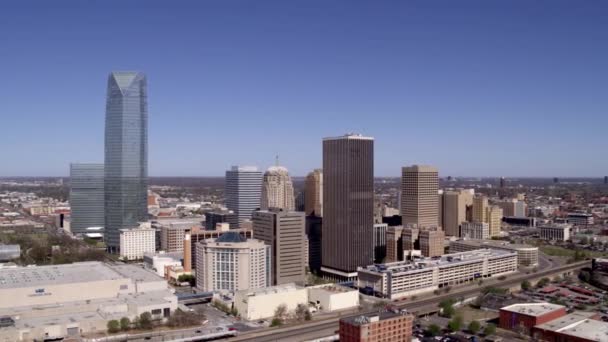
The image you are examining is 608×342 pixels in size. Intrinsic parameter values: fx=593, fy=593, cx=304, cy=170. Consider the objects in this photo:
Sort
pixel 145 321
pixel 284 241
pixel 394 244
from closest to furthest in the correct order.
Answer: pixel 145 321 < pixel 284 241 < pixel 394 244

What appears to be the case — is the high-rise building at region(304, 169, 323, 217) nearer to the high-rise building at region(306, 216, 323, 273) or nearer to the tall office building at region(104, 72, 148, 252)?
the high-rise building at region(306, 216, 323, 273)

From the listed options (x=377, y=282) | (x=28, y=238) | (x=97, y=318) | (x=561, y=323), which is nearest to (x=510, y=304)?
(x=561, y=323)

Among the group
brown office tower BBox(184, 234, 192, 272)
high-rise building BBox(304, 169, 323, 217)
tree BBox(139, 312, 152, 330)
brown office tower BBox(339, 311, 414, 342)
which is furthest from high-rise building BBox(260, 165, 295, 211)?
brown office tower BBox(339, 311, 414, 342)

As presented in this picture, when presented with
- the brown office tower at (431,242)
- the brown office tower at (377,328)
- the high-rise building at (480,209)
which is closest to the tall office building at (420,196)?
the brown office tower at (431,242)

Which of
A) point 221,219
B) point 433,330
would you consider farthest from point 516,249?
→ point 221,219

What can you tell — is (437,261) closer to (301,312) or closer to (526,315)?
(526,315)

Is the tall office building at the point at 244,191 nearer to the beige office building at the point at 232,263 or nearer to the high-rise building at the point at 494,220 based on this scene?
the beige office building at the point at 232,263
